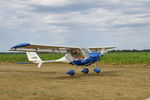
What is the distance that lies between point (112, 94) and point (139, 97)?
1198 millimetres

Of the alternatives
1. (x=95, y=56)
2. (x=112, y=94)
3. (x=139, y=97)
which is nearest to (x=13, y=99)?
(x=112, y=94)

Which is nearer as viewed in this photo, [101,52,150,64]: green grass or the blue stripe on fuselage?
the blue stripe on fuselage

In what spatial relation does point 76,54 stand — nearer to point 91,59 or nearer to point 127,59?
point 91,59

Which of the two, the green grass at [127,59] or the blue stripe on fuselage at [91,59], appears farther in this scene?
the green grass at [127,59]

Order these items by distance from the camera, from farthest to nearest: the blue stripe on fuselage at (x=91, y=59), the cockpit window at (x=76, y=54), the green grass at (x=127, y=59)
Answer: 1. the green grass at (x=127, y=59)
2. the cockpit window at (x=76, y=54)
3. the blue stripe on fuselage at (x=91, y=59)

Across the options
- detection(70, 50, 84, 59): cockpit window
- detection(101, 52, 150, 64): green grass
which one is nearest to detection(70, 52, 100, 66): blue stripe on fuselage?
detection(70, 50, 84, 59): cockpit window

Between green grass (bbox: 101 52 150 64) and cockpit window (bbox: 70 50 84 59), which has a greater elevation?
cockpit window (bbox: 70 50 84 59)

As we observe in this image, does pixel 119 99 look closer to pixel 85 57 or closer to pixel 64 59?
pixel 85 57

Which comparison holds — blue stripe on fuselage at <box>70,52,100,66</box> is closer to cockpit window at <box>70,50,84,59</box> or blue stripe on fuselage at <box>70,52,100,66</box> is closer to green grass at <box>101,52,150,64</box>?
cockpit window at <box>70,50,84,59</box>

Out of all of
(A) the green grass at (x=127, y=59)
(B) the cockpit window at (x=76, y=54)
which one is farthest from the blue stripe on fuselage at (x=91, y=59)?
(A) the green grass at (x=127, y=59)

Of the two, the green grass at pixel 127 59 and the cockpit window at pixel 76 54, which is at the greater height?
the cockpit window at pixel 76 54

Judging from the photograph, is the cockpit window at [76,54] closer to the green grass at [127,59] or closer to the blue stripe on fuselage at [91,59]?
the blue stripe on fuselage at [91,59]

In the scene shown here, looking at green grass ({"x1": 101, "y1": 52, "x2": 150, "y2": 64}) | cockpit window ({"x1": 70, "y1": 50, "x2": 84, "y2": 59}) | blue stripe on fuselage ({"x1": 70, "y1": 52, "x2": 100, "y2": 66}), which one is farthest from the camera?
green grass ({"x1": 101, "y1": 52, "x2": 150, "y2": 64})

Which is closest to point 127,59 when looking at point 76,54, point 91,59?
point 76,54
